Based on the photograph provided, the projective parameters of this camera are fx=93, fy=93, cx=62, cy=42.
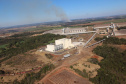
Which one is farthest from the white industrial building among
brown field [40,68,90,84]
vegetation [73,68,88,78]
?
vegetation [73,68,88,78]

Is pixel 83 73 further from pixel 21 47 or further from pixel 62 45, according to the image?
pixel 21 47

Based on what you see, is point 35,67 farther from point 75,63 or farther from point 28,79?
point 75,63

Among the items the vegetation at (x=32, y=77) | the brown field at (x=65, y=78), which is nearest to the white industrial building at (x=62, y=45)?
the vegetation at (x=32, y=77)

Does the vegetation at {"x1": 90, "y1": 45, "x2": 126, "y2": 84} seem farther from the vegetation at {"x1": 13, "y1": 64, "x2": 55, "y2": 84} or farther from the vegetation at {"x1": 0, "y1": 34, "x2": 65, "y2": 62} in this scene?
the vegetation at {"x1": 0, "y1": 34, "x2": 65, "y2": 62}

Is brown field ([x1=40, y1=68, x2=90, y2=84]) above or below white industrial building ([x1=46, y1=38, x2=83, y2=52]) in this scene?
below

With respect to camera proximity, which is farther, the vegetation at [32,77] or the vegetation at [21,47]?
the vegetation at [21,47]

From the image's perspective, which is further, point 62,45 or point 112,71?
point 62,45

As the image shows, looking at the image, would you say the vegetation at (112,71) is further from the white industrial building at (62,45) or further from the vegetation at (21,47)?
the vegetation at (21,47)

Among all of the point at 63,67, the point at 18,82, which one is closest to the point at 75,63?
the point at 63,67

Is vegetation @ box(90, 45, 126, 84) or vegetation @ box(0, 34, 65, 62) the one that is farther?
vegetation @ box(0, 34, 65, 62)

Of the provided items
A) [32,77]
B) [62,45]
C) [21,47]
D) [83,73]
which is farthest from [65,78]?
[21,47]


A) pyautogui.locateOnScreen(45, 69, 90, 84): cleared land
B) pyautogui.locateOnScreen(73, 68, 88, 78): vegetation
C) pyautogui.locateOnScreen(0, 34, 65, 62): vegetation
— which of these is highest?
pyautogui.locateOnScreen(0, 34, 65, 62): vegetation
